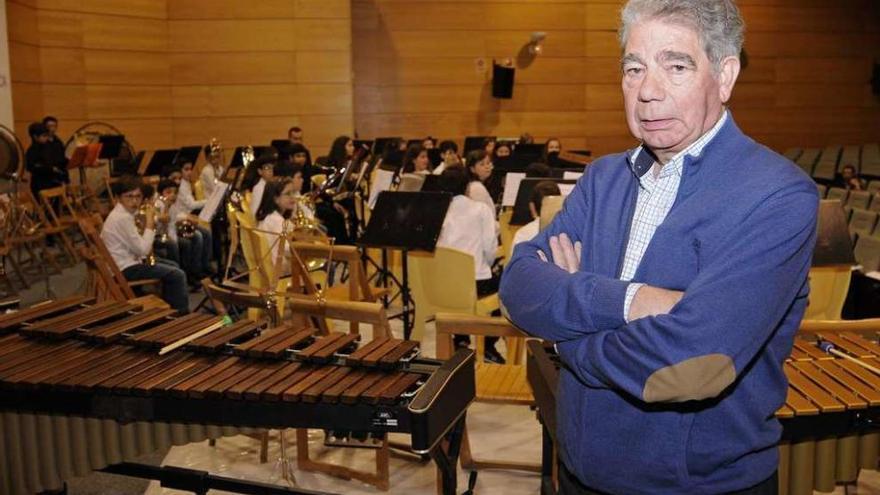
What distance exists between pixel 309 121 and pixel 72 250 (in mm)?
7191

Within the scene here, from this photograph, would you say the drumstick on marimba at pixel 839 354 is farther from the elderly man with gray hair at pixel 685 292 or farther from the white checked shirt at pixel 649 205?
the white checked shirt at pixel 649 205

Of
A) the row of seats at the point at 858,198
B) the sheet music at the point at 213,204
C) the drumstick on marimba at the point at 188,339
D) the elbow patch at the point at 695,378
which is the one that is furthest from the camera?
the row of seats at the point at 858,198

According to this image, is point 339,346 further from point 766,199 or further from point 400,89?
point 400,89

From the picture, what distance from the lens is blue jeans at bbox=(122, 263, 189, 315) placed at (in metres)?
7.42

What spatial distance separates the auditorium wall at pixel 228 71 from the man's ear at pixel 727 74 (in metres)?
14.2

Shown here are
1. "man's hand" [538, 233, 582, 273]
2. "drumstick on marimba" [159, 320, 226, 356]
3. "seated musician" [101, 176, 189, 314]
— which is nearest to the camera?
"man's hand" [538, 233, 582, 273]

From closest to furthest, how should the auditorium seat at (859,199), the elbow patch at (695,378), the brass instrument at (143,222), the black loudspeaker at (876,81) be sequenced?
the elbow patch at (695,378), the brass instrument at (143,222), the auditorium seat at (859,199), the black loudspeaker at (876,81)

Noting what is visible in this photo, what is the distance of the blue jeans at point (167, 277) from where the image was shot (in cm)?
742

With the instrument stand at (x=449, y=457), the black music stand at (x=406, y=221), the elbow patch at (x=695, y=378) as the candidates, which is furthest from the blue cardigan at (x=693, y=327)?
the black music stand at (x=406, y=221)

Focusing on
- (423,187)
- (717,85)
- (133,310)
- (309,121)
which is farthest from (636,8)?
(309,121)

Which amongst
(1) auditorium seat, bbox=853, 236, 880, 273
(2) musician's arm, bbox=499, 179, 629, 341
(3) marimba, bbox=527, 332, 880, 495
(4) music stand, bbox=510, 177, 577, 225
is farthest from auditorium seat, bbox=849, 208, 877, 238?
(2) musician's arm, bbox=499, 179, 629, 341

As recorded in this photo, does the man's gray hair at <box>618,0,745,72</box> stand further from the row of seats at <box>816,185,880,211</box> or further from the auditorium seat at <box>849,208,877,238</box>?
the row of seats at <box>816,185,880,211</box>

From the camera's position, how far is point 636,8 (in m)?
1.87

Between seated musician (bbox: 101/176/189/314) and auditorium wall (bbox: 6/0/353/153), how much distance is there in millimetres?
7852
